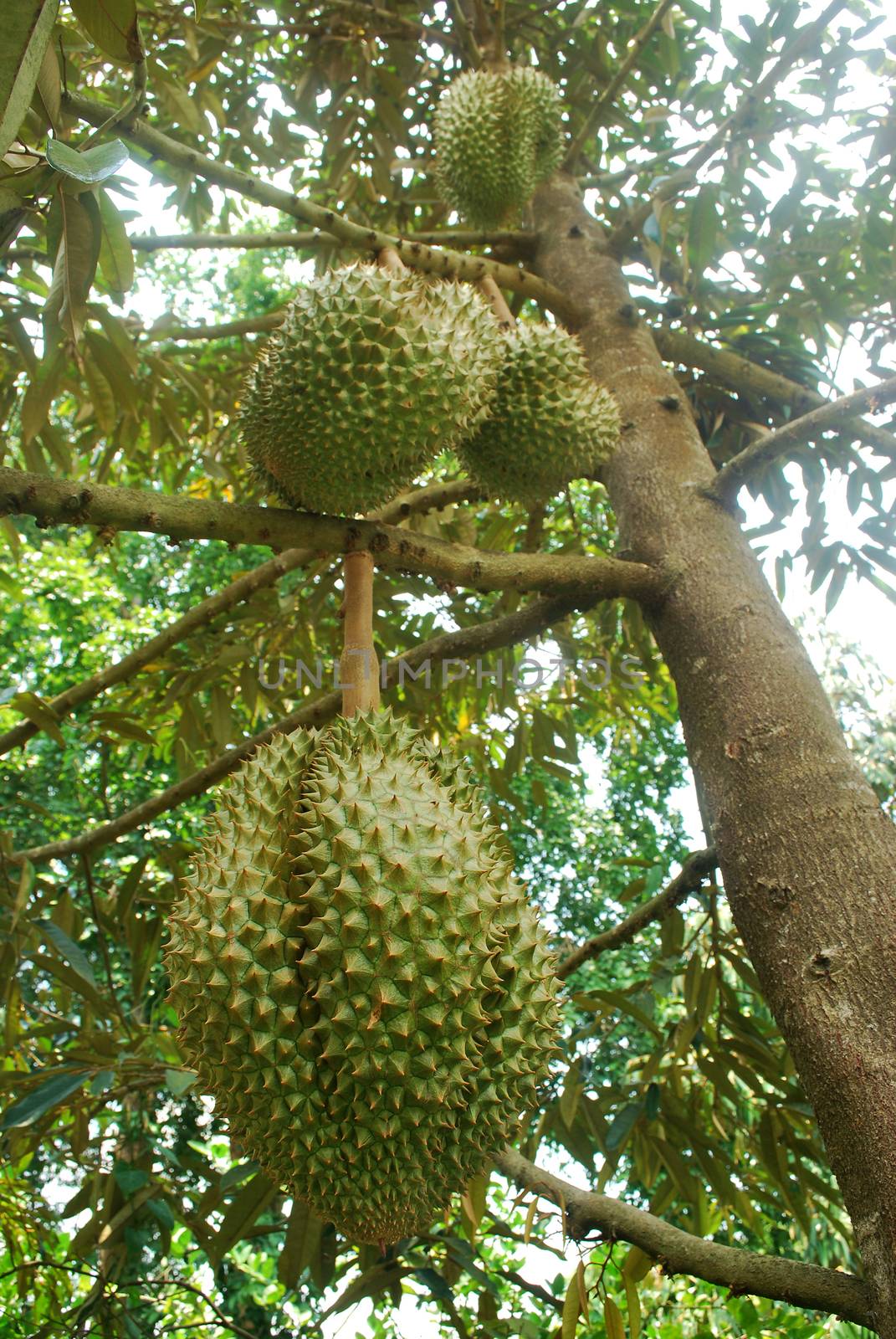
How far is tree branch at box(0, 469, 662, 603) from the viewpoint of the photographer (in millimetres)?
1165

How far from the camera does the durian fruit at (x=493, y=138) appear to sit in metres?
2.62

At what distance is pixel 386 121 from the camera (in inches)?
126

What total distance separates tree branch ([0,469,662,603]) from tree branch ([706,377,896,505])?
243 millimetres

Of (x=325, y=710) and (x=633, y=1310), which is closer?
(x=633, y=1310)

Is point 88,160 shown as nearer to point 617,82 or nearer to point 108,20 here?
point 108,20

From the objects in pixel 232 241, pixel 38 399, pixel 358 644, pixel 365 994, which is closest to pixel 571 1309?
pixel 365 994

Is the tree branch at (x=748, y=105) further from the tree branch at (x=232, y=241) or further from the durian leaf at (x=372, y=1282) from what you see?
the durian leaf at (x=372, y=1282)

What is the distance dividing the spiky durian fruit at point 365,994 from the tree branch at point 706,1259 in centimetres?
22

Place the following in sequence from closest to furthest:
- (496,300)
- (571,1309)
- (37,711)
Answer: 1. (571,1309)
2. (37,711)
3. (496,300)

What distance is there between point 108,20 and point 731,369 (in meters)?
1.96

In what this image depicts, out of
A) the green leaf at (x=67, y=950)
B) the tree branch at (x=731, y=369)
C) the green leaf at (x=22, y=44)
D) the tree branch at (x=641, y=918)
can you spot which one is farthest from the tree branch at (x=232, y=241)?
the tree branch at (x=641, y=918)

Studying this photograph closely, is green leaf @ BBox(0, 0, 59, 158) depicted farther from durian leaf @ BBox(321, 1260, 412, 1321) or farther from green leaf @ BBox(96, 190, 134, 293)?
durian leaf @ BBox(321, 1260, 412, 1321)

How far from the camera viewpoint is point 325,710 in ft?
5.61

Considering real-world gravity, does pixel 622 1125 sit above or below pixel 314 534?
below
